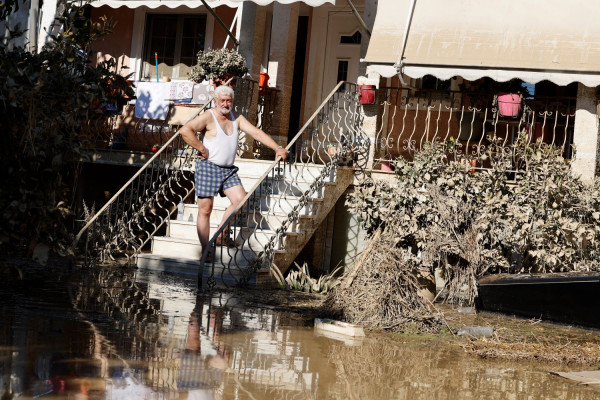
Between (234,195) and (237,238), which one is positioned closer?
(234,195)

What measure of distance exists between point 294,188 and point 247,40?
3.11m

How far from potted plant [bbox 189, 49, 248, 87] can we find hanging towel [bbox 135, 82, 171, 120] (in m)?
1.41

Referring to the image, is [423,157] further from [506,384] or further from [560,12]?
[506,384]

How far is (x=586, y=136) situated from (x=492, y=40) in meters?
1.70

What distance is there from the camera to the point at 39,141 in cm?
570

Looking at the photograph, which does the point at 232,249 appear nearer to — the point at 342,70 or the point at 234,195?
the point at 234,195

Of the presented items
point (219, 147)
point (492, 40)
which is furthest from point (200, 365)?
point (492, 40)

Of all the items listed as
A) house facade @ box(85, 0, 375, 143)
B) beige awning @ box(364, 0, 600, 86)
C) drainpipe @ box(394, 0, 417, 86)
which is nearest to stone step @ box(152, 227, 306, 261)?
drainpipe @ box(394, 0, 417, 86)

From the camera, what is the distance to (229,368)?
552 cm

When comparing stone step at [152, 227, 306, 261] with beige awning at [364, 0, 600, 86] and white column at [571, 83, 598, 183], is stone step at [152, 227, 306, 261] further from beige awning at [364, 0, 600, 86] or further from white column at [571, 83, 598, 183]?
white column at [571, 83, 598, 183]

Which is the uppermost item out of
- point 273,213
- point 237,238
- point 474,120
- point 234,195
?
point 474,120

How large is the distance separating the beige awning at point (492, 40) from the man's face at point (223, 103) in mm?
2730

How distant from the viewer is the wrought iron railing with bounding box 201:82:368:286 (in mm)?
9500

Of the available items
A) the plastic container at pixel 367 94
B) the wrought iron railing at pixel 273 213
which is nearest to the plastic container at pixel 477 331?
the wrought iron railing at pixel 273 213
